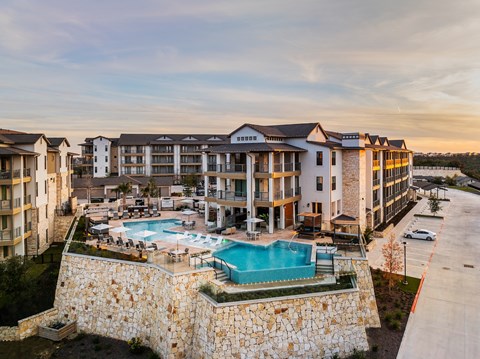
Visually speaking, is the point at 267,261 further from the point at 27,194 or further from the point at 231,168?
the point at 27,194

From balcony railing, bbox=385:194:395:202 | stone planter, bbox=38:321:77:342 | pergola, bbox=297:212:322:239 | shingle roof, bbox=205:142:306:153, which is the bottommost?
stone planter, bbox=38:321:77:342

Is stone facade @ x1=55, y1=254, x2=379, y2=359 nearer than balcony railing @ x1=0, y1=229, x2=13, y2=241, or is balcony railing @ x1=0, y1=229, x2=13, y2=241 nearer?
stone facade @ x1=55, y1=254, x2=379, y2=359

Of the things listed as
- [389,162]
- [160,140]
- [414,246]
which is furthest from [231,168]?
[160,140]

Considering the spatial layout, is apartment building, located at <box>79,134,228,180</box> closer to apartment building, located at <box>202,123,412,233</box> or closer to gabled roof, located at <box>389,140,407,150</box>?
gabled roof, located at <box>389,140,407,150</box>

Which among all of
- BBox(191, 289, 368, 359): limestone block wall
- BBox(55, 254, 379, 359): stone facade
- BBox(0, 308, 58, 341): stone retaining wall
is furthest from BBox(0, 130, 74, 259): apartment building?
BBox(191, 289, 368, 359): limestone block wall

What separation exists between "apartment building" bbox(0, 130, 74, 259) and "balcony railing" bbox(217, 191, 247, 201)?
1468 centimetres

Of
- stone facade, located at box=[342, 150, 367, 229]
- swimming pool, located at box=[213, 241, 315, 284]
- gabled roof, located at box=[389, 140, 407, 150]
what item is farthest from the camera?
gabled roof, located at box=[389, 140, 407, 150]

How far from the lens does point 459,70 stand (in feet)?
100

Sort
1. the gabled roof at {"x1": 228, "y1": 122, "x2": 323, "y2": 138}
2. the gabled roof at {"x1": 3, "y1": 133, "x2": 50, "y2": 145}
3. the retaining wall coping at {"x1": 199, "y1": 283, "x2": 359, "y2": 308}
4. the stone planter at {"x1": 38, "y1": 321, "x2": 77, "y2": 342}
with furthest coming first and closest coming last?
the gabled roof at {"x1": 228, "y1": 122, "x2": 323, "y2": 138} < the gabled roof at {"x1": 3, "y1": 133, "x2": 50, "y2": 145} < the stone planter at {"x1": 38, "y1": 321, "x2": 77, "y2": 342} < the retaining wall coping at {"x1": 199, "y1": 283, "x2": 359, "y2": 308}

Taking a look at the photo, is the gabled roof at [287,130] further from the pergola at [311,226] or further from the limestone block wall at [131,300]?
the limestone block wall at [131,300]

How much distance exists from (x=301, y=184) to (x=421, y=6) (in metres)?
16.6

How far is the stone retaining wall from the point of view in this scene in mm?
18859

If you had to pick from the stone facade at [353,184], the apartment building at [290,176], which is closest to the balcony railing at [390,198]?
the apartment building at [290,176]

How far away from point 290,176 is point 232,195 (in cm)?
565
